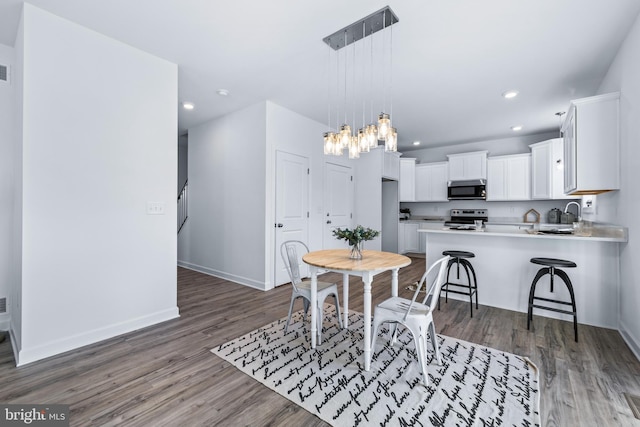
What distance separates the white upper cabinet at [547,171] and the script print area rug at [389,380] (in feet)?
14.1

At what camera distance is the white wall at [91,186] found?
2.25 meters

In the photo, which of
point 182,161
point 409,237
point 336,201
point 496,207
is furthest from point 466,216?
point 182,161

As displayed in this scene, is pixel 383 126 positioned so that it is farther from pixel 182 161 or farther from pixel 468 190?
pixel 182 161

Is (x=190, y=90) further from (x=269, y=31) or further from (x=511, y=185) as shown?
(x=511, y=185)

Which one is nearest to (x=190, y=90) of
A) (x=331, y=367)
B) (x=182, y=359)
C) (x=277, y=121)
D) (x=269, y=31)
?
(x=277, y=121)

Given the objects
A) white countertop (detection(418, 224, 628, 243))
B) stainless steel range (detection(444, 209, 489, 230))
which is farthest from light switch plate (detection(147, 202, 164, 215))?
stainless steel range (detection(444, 209, 489, 230))

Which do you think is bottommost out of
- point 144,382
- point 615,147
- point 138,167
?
point 144,382

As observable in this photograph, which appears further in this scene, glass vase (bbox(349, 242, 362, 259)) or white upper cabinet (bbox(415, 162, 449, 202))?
white upper cabinet (bbox(415, 162, 449, 202))

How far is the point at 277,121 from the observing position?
4.27 meters

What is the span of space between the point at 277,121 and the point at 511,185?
5.06 meters

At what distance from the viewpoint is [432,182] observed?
7.02 meters

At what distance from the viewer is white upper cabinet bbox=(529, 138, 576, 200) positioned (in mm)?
5117

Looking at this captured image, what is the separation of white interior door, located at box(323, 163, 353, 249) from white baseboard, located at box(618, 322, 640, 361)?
148 inches

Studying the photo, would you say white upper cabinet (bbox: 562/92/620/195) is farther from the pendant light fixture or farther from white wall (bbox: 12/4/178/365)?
white wall (bbox: 12/4/178/365)
